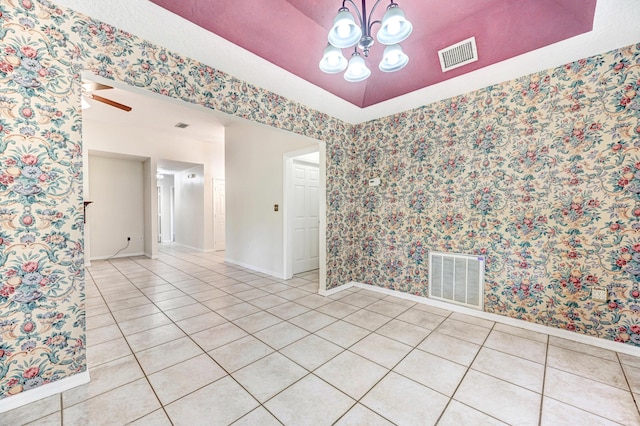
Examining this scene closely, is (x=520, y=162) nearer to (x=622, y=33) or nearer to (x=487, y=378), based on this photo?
(x=622, y=33)

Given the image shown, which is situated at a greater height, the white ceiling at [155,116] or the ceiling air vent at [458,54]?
the white ceiling at [155,116]

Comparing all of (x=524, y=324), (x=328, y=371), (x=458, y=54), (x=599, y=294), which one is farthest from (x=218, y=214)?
(x=599, y=294)

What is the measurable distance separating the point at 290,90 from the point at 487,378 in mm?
3087

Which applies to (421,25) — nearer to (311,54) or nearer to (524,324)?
(311,54)

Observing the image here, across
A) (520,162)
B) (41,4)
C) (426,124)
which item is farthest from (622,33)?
(41,4)

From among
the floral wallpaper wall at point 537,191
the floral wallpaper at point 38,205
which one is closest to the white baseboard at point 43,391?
the floral wallpaper at point 38,205

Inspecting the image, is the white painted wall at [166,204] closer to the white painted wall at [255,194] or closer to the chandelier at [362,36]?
the white painted wall at [255,194]

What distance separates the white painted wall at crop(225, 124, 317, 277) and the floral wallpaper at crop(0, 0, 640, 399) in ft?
3.80

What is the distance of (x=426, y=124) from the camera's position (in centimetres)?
312

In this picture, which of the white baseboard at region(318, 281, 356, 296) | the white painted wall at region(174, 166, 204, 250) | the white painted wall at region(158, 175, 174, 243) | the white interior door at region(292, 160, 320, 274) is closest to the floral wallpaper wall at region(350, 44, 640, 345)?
the white baseboard at region(318, 281, 356, 296)

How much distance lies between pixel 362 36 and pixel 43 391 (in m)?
3.13

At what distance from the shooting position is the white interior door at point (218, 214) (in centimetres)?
711

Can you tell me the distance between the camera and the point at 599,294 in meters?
2.17

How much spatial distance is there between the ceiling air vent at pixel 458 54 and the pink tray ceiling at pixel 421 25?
41 mm
